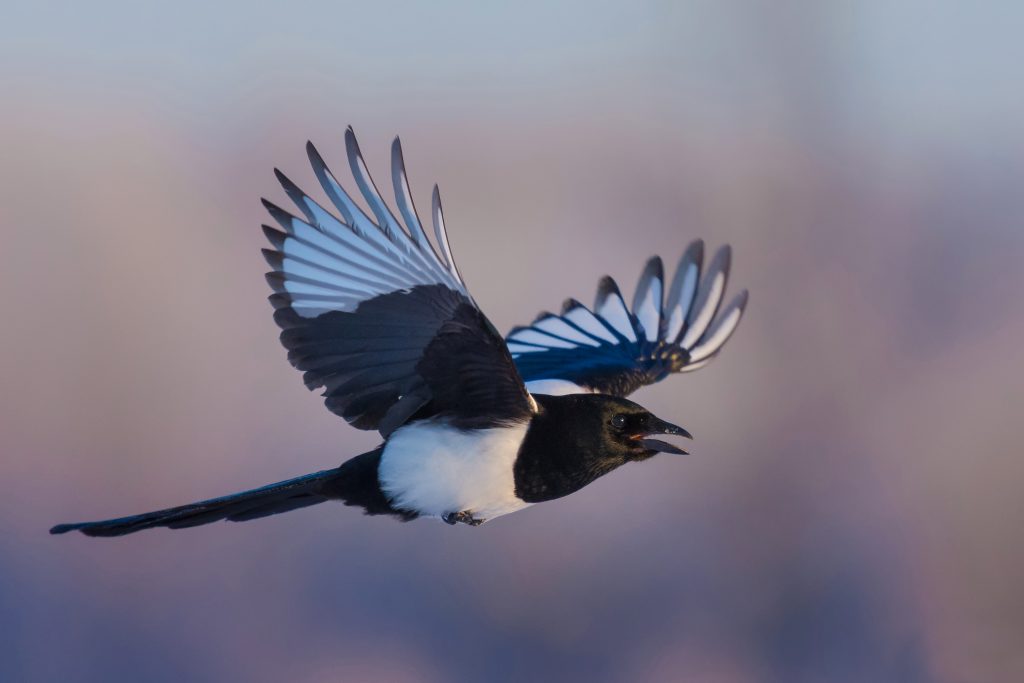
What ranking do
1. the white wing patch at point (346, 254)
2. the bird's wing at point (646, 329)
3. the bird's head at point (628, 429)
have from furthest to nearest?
the bird's wing at point (646, 329) < the bird's head at point (628, 429) < the white wing patch at point (346, 254)

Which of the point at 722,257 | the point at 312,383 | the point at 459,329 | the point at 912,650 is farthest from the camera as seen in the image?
the point at 912,650

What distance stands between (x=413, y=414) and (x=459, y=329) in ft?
0.56

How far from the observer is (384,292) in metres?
1.51

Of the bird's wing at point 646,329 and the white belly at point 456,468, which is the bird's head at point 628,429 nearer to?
the white belly at point 456,468

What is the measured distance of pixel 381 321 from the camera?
1525mm

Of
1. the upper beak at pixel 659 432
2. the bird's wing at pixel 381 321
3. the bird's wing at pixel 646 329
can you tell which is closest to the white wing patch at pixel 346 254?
the bird's wing at pixel 381 321

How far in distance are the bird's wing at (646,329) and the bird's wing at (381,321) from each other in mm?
503

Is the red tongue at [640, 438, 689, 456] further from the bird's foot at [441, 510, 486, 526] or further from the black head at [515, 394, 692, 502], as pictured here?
the bird's foot at [441, 510, 486, 526]

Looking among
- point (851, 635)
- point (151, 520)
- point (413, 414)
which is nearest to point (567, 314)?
point (413, 414)

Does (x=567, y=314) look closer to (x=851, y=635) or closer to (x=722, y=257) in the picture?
(x=722, y=257)

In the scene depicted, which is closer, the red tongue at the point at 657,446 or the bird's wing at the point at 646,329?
the red tongue at the point at 657,446

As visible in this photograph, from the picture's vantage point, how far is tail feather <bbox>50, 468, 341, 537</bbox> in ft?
5.19

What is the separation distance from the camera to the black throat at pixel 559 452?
5.03 feet

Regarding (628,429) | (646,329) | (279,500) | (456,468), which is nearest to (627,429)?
(628,429)
